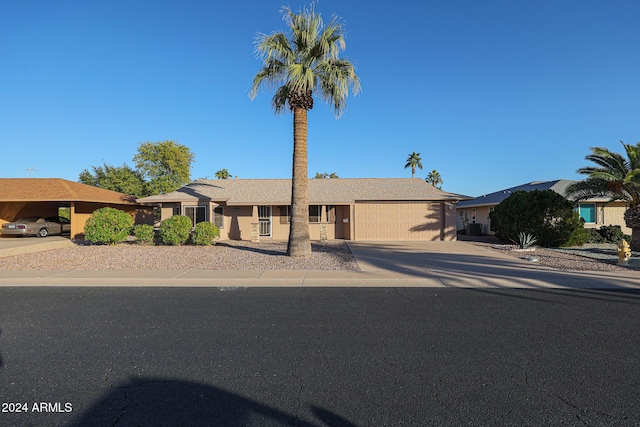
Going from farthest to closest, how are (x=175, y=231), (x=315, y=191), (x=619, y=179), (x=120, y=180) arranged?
(x=120, y=180)
(x=315, y=191)
(x=175, y=231)
(x=619, y=179)

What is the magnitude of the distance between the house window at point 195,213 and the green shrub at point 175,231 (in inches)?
125

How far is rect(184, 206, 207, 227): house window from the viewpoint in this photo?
19.8 m

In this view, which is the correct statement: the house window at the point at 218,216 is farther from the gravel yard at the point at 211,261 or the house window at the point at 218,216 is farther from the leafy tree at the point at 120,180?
the leafy tree at the point at 120,180

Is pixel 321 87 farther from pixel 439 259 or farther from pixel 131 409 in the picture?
pixel 131 409

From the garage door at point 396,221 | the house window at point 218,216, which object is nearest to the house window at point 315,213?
the garage door at point 396,221

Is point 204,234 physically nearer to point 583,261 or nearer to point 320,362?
point 320,362

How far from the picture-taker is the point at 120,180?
36.0m

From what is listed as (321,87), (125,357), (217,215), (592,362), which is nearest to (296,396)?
(125,357)

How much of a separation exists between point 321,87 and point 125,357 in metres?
11.2

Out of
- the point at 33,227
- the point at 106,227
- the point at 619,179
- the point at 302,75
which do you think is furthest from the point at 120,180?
the point at 619,179

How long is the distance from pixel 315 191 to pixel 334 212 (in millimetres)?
2169

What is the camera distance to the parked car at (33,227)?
21.8m

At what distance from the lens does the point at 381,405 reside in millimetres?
3078

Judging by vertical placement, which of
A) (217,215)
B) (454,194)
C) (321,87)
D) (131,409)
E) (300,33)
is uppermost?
(300,33)
